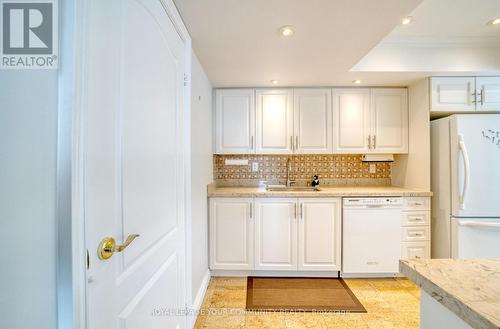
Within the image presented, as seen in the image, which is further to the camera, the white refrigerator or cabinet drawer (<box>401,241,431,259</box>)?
cabinet drawer (<box>401,241,431,259</box>)

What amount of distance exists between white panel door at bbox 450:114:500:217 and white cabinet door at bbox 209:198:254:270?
2018 millimetres

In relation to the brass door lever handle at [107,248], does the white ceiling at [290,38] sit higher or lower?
higher

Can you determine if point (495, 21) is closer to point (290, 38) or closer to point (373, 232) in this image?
point (290, 38)

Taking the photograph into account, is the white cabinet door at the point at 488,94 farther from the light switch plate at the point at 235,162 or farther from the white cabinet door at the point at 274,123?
the light switch plate at the point at 235,162

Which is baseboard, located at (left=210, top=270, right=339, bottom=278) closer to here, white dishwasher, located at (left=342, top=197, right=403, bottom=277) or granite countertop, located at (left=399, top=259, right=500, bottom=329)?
white dishwasher, located at (left=342, top=197, right=403, bottom=277)

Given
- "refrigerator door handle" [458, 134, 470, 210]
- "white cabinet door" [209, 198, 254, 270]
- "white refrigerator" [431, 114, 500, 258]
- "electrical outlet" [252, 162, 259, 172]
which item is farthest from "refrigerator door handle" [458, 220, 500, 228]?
"electrical outlet" [252, 162, 259, 172]

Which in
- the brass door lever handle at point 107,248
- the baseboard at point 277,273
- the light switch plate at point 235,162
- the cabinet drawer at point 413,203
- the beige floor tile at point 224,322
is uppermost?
the light switch plate at point 235,162

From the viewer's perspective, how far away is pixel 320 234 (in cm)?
251

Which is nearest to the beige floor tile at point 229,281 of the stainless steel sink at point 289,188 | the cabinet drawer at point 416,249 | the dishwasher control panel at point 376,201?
the stainless steel sink at point 289,188

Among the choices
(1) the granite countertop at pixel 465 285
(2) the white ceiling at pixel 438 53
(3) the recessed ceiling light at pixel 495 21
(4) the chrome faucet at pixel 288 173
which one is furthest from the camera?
(4) the chrome faucet at pixel 288 173

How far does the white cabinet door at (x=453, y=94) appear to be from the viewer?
2.43 meters

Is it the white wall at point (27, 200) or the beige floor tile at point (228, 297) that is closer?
the white wall at point (27, 200)

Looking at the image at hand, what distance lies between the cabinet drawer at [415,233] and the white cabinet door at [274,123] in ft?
4.86

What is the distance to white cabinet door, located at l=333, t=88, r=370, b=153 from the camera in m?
2.83
